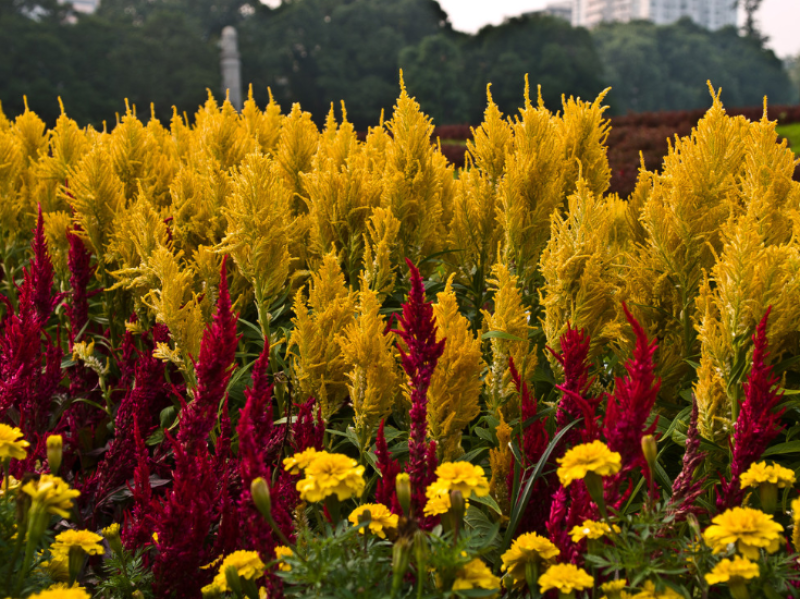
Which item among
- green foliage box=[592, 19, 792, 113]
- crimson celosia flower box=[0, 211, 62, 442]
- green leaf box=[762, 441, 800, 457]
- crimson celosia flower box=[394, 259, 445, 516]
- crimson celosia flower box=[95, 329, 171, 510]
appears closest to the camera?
crimson celosia flower box=[394, 259, 445, 516]

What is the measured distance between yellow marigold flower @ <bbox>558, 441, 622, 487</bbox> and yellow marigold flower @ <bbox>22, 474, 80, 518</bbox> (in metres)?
1.10

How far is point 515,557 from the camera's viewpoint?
1.79m

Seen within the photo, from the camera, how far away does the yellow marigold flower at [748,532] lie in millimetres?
1519

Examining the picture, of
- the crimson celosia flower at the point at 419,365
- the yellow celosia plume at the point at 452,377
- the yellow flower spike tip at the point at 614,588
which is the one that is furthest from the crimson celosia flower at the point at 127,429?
the yellow flower spike tip at the point at 614,588

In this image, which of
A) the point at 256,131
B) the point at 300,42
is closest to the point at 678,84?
the point at 300,42

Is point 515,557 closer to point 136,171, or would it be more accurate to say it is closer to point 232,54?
point 136,171

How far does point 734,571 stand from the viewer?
1.50 m

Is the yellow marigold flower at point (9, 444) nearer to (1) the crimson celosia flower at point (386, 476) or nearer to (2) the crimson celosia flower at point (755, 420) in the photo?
(1) the crimson celosia flower at point (386, 476)

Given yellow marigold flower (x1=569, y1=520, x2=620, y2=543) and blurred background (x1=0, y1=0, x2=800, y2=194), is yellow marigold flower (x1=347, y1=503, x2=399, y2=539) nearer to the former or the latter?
yellow marigold flower (x1=569, y1=520, x2=620, y2=543)

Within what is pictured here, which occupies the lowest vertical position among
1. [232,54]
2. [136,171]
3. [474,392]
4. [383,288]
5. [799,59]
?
[474,392]

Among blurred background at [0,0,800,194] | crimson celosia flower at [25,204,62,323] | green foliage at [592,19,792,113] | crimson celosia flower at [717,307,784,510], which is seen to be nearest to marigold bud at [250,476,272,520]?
crimson celosia flower at [717,307,784,510]

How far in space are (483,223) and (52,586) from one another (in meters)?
2.34

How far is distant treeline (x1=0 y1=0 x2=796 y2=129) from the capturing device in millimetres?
39844

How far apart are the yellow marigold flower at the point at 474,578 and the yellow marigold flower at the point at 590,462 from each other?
11.8 inches
